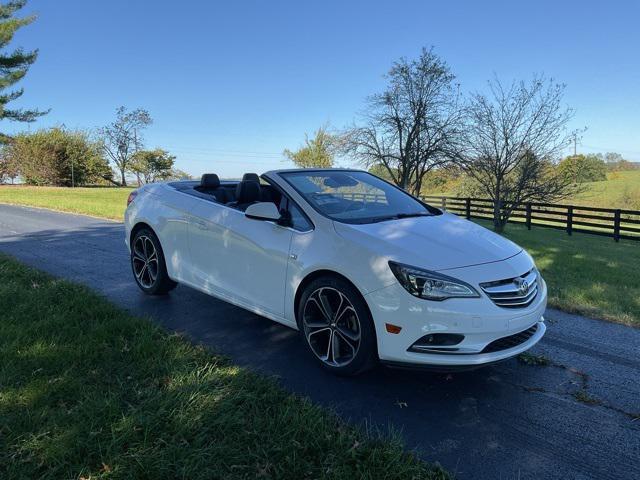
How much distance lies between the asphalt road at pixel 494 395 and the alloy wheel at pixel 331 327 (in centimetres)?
17

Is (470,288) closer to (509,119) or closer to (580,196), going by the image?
→ (509,119)

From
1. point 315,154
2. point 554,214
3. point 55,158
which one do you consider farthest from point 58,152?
point 554,214

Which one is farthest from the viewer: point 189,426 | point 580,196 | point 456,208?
point 456,208

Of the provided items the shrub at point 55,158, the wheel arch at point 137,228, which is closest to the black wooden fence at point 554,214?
the wheel arch at point 137,228

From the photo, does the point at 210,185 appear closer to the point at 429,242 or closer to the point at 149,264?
the point at 149,264

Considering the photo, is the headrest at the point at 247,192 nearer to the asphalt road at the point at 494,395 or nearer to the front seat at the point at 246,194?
the front seat at the point at 246,194

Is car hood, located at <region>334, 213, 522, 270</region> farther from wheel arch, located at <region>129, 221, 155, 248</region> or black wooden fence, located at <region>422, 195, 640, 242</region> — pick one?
black wooden fence, located at <region>422, 195, 640, 242</region>

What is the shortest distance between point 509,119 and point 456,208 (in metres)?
8.44

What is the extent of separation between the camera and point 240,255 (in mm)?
4082

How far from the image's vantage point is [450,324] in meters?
2.90

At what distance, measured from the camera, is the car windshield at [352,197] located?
3879mm

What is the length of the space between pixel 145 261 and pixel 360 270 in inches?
129

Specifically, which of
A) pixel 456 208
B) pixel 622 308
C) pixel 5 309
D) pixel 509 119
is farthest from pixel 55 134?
pixel 622 308

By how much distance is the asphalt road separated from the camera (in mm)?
2518
